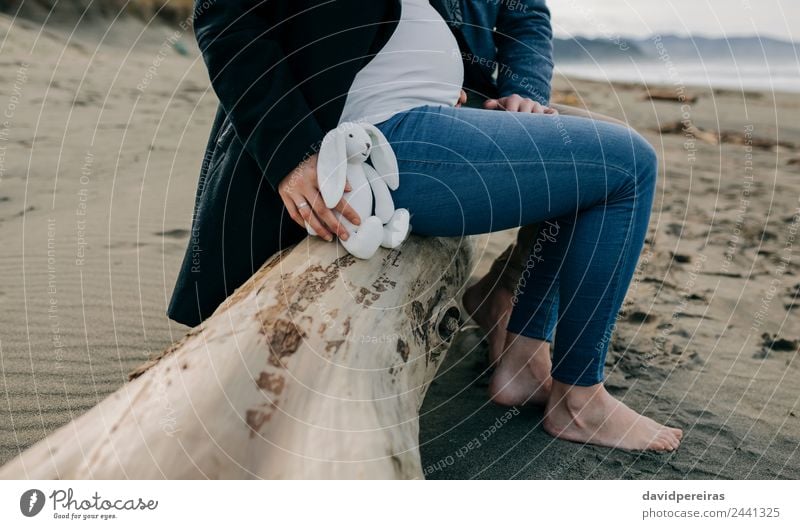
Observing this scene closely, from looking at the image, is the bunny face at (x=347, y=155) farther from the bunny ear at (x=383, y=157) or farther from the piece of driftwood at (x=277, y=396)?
the piece of driftwood at (x=277, y=396)

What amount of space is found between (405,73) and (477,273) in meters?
1.76

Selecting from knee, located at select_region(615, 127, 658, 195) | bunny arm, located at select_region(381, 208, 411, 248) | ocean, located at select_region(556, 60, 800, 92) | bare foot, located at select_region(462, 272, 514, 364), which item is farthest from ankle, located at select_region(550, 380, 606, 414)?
ocean, located at select_region(556, 60, 800, 92)

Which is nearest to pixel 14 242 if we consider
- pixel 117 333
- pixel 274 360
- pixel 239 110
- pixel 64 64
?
pixel 117 333

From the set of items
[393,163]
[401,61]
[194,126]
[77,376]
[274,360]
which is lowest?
[194,126]

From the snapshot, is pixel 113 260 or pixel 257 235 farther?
pixel 113 260

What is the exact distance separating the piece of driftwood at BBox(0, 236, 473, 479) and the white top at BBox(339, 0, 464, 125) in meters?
0.35

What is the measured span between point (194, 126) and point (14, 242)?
333cm

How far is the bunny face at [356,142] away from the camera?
170 centimetres

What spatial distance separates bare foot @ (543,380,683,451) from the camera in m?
2.12

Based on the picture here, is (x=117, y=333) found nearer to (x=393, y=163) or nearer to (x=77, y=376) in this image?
(x=77, y=376)

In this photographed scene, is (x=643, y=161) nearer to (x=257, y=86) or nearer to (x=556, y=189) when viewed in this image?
(x=556, y=189)

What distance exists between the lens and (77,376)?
245 cm

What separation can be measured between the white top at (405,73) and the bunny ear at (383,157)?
0.22 feet

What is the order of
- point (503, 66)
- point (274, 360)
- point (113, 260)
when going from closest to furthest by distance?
point (274, 360) < point (503, 66) < point (113, 260)
